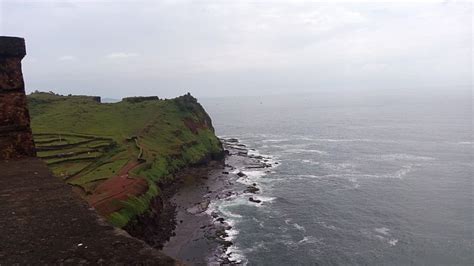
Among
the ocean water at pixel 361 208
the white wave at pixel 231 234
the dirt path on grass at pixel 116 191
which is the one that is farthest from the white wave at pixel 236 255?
the dirt path on grass at pixel 116 191

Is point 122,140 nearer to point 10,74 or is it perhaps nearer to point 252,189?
point 252,189

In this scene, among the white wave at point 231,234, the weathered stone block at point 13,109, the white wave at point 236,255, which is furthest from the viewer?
the white wave at point 231,234

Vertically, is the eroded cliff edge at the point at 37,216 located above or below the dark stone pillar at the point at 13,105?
below

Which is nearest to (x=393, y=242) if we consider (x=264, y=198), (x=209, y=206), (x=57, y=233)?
(x=264, y=198)

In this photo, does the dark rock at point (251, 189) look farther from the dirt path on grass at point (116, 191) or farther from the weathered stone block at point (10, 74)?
the weathered stone block at point (10, 74)

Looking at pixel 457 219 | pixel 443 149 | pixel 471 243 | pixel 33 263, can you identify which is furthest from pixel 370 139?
pixel 33 263
